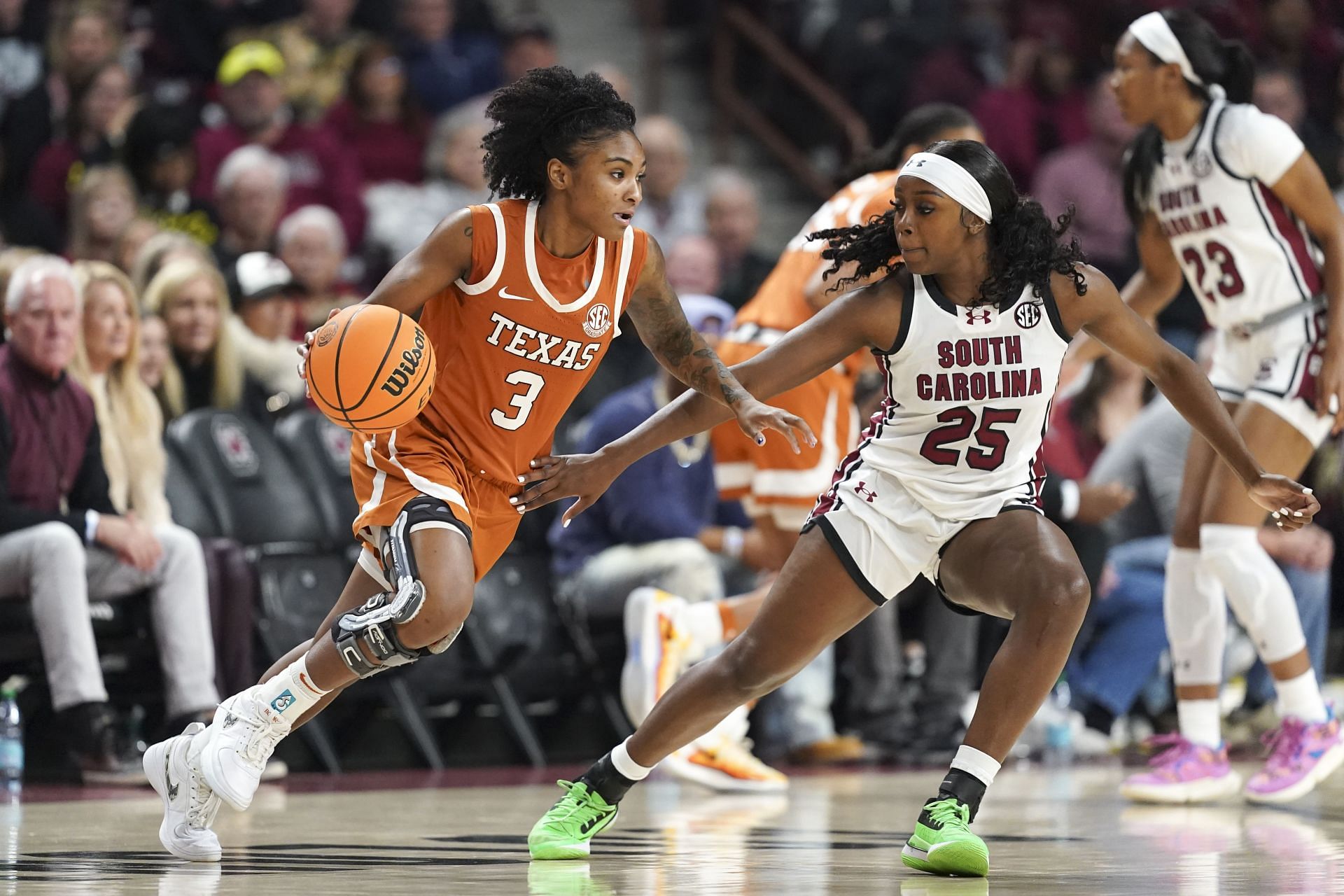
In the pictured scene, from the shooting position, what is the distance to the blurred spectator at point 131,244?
812cm

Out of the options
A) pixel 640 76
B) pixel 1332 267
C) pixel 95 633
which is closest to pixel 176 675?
pixel 95 633

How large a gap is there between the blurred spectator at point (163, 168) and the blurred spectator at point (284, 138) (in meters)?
0.50

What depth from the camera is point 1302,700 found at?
5.92 m

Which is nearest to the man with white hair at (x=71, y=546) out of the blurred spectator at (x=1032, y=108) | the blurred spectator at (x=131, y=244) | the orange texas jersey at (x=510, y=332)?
the blurred spectator at (x=131, y=244)

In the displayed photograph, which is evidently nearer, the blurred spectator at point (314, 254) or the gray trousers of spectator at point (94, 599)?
the gray trousers of spectator at point (94, 599)

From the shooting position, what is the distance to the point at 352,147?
10.1 metres

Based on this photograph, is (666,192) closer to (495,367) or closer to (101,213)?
(101,213)

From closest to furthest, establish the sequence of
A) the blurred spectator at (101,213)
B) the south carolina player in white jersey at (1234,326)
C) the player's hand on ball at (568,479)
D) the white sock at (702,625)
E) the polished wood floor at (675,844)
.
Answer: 1. the polished wood floor at (675,844)
2. the player's hand on ball at (568,479)
3. the south carolina player in white jersey at (1234,326)
4. the white sock at (702,625)
5. the blurred spectator at (101,213)

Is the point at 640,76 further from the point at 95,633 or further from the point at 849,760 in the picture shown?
the point at 95,633

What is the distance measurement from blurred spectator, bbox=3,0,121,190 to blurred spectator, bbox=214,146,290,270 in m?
1.02

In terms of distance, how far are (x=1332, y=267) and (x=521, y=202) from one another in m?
2.61

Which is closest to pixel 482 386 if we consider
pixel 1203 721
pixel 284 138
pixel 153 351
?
pixel 1203 721

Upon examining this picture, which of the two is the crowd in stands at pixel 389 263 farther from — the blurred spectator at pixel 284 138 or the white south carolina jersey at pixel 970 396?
the white south carolina jersey at pixel 970 396

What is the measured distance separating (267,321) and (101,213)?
3.32 feet
